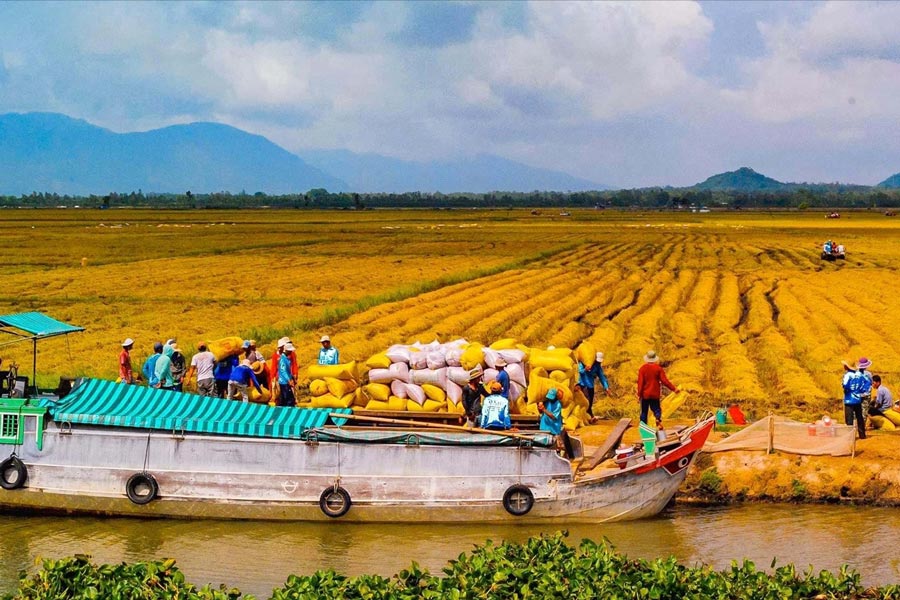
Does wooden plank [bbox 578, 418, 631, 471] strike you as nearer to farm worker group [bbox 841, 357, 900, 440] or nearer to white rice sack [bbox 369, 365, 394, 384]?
white rice sack [bbox 369, 365, 394, 384]

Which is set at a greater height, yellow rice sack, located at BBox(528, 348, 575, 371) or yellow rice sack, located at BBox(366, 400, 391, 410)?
yellow rice sack, located at BBox(528, 348, 575, 371)

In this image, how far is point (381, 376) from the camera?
19.9 m

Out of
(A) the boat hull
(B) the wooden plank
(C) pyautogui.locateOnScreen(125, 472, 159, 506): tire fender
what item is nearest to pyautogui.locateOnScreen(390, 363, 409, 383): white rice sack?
(A) the boat hull

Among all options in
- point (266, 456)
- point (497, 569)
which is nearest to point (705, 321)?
point (266, 456)

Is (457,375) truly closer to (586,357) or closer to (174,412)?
(586,357)

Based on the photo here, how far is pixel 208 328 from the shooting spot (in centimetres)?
3378

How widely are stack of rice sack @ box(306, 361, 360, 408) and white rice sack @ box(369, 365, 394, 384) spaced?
0.42 metres

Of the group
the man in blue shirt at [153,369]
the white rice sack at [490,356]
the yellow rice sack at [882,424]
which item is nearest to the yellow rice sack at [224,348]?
the man in blue shirt at [153,369]

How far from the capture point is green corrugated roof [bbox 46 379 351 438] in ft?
56.9

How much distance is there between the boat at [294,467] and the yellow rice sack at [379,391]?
5.53ft

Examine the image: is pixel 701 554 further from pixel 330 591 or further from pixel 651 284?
pixel 651 284

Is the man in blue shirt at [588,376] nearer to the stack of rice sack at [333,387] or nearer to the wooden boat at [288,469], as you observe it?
the wooden boat at [288,469]

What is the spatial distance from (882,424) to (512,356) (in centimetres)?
709

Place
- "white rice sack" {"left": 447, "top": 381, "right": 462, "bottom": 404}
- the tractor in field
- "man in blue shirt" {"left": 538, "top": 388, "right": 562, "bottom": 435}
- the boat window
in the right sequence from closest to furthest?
"man in blue shirt" {"left": 538, "top": 388, "right": 562, "bottom": 435} < the boat window < "white rice sack" {"left": 447, "top": 381, "right": 462, "bottom": 404} < the tractor in field
